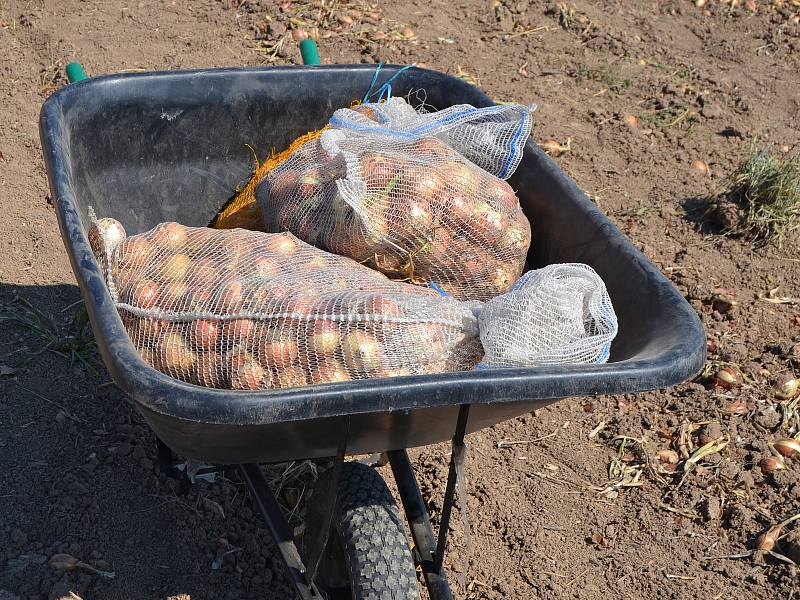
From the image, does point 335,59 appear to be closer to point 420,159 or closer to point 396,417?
point 420,159

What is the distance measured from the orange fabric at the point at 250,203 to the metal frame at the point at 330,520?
30.9 inches

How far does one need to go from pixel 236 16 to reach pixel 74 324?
2.72m

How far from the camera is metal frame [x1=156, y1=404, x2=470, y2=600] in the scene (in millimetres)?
1731

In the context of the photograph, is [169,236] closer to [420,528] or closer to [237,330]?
[237,330]

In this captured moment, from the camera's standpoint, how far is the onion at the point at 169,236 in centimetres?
188

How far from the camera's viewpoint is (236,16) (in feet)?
16.8

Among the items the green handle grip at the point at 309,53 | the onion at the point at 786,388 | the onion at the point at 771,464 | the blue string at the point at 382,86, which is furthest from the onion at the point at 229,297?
the onion at the point at 786,388

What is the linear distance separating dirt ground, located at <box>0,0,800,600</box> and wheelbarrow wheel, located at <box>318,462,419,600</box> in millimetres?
630

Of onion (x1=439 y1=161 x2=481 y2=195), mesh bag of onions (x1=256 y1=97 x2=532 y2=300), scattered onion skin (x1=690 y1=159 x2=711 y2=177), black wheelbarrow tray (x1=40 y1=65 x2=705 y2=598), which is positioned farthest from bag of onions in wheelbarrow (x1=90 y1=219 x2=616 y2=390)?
scattered onion skin (x1=690 y1=159 x2=711 y2=177)

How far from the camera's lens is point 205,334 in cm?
164

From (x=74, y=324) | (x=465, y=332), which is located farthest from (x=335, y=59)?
(x=465, y=332)

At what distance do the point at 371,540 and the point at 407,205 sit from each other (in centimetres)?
80

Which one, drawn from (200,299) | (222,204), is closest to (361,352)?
(200,299)

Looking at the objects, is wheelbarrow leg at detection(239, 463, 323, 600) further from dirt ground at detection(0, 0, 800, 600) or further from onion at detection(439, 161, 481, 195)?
onion at detection(439, 161, 481, 195)
